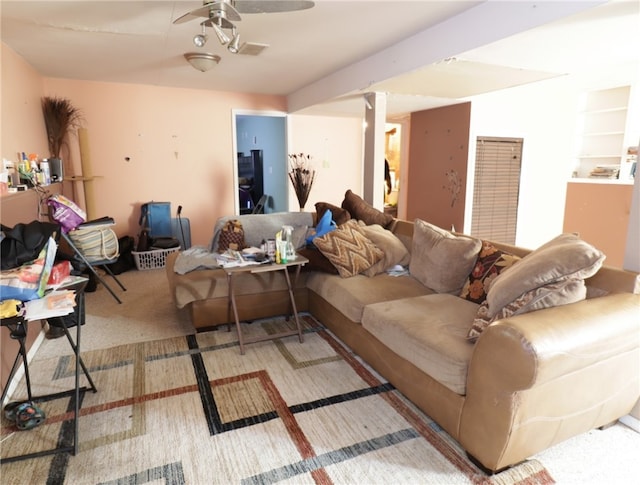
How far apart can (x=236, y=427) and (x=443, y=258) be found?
1668 millimetres

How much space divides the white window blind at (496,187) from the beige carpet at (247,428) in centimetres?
359

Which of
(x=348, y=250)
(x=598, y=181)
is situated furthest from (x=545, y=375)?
(x=598, y=181)

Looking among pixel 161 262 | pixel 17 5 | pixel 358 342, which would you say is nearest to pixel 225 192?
pixel 161 262

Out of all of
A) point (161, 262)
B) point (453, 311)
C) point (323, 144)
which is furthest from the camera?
point (323, 144)

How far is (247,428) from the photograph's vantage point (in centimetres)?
191

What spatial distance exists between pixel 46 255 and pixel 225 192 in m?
3.93

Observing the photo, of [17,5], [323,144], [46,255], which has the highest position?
[17,5]

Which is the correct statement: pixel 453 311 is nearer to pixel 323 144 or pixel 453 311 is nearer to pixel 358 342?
pixel 358 342

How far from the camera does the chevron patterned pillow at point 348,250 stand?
293 centimetres

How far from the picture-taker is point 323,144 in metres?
6.11

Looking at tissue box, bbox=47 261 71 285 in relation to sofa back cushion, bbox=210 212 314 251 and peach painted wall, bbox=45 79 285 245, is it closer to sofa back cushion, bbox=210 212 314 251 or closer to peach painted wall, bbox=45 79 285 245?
sofa back cushion, bbox=210 212 314 251

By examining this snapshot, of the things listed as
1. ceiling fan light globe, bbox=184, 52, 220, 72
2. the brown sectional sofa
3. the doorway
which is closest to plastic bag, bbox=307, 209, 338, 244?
the brown sectional sofa

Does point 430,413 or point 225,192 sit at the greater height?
point 225,192

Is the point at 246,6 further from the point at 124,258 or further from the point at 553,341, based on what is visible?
the point at 124,258
